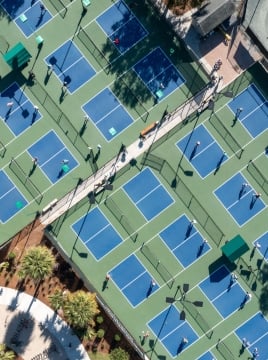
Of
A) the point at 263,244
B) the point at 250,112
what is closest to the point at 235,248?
the point at 263,244

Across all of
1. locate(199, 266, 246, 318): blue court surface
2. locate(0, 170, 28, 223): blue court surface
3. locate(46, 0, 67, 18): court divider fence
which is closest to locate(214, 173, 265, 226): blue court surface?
locate(199, 266, 246, 318): blue court surface

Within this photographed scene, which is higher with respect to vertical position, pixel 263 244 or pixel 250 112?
pixel 250 112

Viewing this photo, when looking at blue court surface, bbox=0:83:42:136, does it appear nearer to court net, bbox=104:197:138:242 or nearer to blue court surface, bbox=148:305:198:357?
court net, bbox=104:197:138:242

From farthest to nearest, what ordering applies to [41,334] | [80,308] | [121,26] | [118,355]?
[41,334], [121,26], [118,355], [80,308]

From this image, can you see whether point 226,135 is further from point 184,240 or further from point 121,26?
point 121,26

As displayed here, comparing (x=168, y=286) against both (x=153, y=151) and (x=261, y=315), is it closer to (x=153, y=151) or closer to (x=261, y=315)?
(x=261, y=315)

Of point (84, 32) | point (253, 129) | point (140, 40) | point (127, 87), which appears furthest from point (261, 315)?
point (84, 32)
